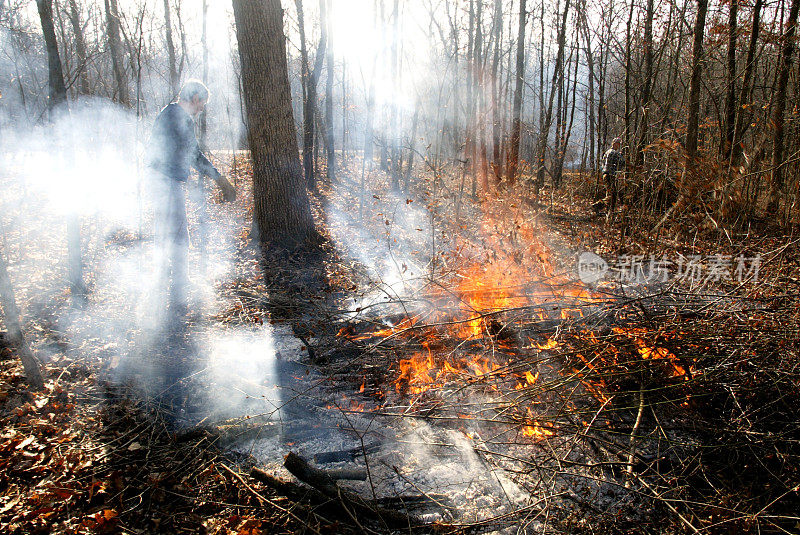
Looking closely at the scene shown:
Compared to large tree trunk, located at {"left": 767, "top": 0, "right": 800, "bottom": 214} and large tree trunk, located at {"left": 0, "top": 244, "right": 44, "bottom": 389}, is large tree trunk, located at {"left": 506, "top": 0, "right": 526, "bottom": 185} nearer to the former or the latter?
large tree trunk, located at {"left": 767, "top": 0, "right": 800, "bottom": 214}

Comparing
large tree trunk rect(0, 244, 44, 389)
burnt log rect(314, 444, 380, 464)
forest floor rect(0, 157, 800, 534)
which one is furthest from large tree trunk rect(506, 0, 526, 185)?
large tree trunk rect(0, 244, 44, 389)

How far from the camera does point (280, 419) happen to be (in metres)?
2.93

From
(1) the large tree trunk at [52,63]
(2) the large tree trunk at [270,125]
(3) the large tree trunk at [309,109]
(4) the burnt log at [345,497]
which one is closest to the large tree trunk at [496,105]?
(3) the large tree trunk at [309,109]

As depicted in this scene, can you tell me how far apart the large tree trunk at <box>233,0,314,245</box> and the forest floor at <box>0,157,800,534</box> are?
6.56ft

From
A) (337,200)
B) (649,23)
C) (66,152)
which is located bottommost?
(337,200)

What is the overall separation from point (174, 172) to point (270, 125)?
182 centimetres

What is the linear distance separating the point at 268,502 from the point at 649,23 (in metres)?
10.4

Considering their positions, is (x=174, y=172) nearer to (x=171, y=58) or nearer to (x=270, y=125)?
(x=270, y=125)

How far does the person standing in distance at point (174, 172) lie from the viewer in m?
4.60

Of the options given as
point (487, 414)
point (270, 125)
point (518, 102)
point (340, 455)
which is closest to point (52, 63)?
point (270, 125)

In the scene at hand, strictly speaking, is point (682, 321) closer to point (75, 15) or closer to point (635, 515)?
point (635, 515)

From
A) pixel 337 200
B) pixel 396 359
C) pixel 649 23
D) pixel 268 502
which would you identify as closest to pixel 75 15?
pixel 337 200

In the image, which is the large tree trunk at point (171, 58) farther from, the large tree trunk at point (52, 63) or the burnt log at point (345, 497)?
the burnt log at point (345, 497)

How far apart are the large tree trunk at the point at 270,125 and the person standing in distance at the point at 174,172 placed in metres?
1.23
